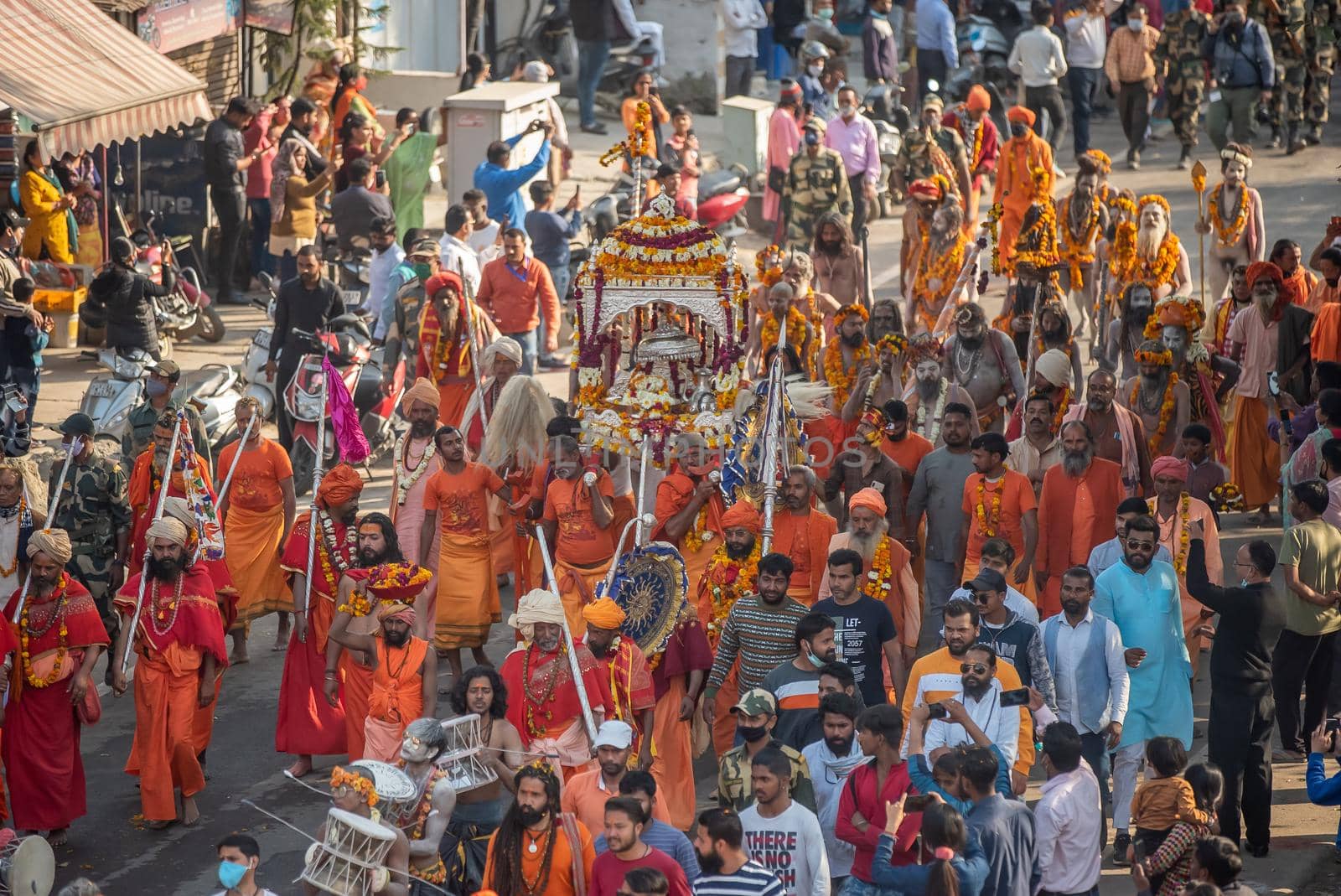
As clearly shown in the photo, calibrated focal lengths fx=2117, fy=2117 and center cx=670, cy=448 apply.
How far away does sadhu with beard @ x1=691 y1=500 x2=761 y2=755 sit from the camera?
1045cm

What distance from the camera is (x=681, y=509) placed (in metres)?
11.2

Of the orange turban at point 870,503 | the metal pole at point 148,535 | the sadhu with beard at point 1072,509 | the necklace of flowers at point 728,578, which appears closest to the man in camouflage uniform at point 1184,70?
the sadhu with beard at point 1072,509

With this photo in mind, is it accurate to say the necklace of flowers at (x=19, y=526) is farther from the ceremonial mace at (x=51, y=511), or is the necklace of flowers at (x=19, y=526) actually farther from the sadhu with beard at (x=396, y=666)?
the sadhu with beard at (x=396, y=666)

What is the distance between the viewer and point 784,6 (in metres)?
27.9

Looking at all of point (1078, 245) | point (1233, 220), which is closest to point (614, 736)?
point (1078, 245)

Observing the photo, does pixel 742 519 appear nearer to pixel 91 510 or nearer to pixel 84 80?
pixel 91 510

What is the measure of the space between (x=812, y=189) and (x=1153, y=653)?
9.57m

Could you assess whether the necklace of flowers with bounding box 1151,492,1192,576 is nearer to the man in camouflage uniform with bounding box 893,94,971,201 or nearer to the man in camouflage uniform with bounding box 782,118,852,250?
the man in camouflage uniform with bounding box 782,118,852,250

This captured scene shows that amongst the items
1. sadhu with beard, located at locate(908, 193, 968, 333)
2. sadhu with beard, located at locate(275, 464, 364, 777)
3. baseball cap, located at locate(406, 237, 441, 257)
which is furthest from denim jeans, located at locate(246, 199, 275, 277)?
sadhu with beard, located at locate(275, 464, 364, 777)

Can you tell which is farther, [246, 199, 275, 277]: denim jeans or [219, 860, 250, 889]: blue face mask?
[246, 199, 275, 277]: denim jeans

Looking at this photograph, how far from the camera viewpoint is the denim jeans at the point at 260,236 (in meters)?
19.9

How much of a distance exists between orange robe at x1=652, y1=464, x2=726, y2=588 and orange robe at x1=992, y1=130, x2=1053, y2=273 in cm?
776

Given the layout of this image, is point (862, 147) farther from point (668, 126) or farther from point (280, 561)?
point (280, 561)

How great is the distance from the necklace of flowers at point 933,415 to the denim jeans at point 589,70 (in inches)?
520
